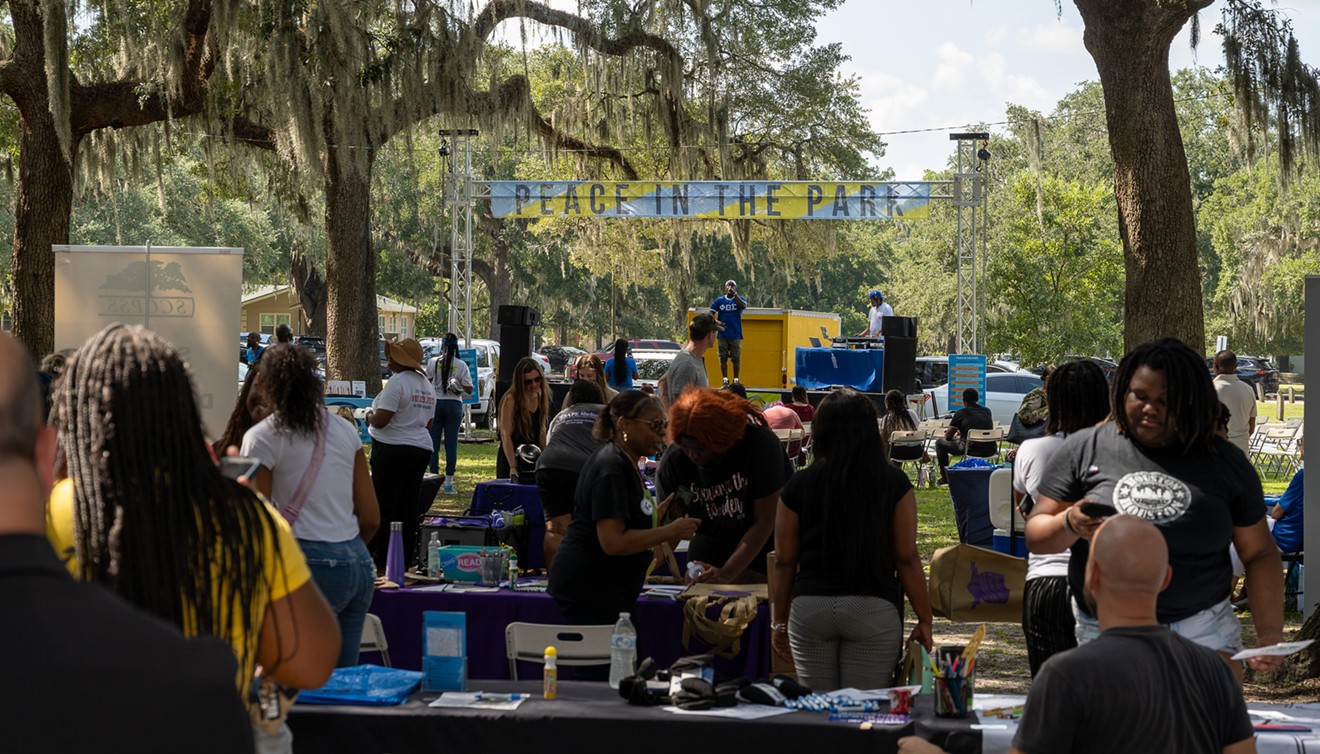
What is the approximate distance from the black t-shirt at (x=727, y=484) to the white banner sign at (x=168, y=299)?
16.3 feet

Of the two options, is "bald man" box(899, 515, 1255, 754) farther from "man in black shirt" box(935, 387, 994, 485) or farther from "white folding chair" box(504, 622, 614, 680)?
"man in black shirt" box(935, 387, 994, 485)

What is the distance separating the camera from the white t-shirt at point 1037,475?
14.5 feet

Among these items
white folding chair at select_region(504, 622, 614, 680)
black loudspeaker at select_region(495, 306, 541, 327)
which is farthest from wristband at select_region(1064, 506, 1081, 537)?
black loudspeaker at select_region(495, 306, 541, 327)

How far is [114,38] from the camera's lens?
1304cm

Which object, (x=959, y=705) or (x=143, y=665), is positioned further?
(x=959, y=705)

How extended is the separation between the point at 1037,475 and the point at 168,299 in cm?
718

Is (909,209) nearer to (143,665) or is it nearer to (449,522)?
(449,522)

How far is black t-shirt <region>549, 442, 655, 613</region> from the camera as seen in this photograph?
4875mm

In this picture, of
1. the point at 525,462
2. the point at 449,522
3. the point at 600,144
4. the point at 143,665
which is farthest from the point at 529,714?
the point at 600,144

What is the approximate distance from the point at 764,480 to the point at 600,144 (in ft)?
56.7

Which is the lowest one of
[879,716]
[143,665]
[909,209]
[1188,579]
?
[879,716]

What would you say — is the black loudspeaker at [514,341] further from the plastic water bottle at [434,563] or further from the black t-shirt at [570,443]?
the plastic water bottle at [434,563]

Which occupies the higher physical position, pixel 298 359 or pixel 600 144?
pixel 600 144

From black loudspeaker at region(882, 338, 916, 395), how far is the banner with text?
1.99 metres
